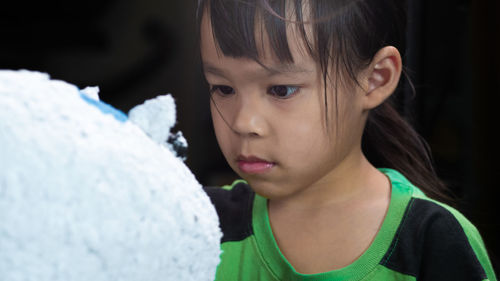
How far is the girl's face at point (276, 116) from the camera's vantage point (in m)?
0.50

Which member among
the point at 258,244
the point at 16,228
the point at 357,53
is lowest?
the point at 258,244

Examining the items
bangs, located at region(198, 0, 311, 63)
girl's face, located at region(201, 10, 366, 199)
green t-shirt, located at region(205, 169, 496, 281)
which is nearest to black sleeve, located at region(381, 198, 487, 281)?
green t-shirt, located at region(205, 169, 496, 281)

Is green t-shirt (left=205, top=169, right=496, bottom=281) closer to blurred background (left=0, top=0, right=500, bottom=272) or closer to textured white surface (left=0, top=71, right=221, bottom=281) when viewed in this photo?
blurred background (left=0, top=0, right=500, bottom=272)

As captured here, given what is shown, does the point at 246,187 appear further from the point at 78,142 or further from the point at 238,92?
the point at 78,142

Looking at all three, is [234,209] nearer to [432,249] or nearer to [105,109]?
[432,249]

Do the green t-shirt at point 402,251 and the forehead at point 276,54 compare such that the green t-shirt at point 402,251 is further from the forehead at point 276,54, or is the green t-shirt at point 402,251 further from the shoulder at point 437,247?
the forehead at point 276,54

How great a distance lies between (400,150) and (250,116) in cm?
28

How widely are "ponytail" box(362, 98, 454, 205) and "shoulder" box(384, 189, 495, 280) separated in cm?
11

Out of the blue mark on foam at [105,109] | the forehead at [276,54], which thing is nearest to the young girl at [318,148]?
the forehead at [276,54]

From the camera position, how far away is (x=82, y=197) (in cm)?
33

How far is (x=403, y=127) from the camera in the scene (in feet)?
2.25

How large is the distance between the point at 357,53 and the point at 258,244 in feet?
0.80


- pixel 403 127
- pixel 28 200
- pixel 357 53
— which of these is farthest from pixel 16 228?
pixel 403 127

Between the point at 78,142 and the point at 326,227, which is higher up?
the point at 78,142
